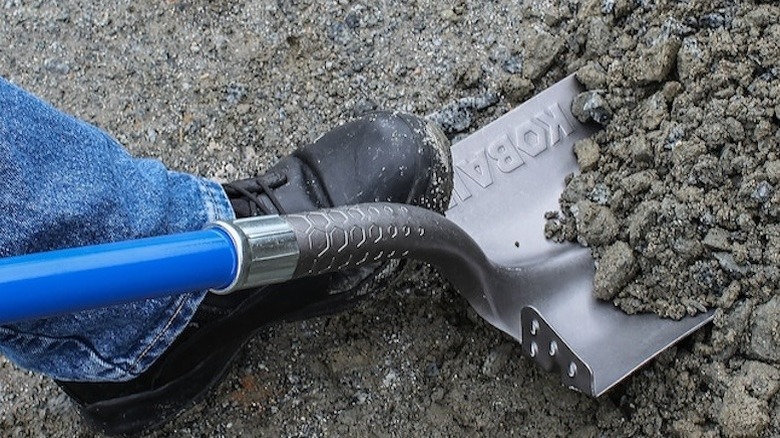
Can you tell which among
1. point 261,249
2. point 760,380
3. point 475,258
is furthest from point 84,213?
point 760,380

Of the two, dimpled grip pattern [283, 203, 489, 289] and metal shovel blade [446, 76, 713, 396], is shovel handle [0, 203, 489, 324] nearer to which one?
dimpled grip pattern [283, 203, 489, 289]

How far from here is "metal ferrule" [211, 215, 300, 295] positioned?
3.30 ft

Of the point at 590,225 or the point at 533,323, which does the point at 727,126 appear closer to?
the point at 590,225

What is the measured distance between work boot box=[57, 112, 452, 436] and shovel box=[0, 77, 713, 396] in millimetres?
95

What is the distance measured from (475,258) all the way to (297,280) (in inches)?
9.5

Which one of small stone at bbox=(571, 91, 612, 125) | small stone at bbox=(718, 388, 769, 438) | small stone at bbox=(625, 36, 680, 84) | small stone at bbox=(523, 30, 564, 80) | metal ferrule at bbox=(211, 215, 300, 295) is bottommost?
small stone at bbox=(718, 388, 769, 438)

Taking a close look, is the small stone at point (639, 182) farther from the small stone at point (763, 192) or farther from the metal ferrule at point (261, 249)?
the metal ferrule at point (261, 249)

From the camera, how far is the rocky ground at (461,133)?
1330 mm

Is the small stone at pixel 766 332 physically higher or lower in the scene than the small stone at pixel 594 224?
lower

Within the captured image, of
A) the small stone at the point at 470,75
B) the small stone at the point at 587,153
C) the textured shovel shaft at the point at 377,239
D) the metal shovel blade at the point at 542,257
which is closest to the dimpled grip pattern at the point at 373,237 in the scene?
the textured shovel shaft at the point at 377,239

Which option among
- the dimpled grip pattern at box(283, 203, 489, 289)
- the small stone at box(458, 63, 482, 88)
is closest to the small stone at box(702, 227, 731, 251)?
the dimpled grip pattern at box(283, 203, 489, 289)

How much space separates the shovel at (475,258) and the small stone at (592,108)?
2 cm

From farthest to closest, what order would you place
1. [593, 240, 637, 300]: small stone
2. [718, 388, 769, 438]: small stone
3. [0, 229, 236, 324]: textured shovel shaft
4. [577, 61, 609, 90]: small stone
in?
[577, 61, 609, 90]: small stone
[593, 240, 637, 300]: small stone
[718, 388, 769, 438]: small stone
[0, 229, 236, 324]: textured shovel shaft

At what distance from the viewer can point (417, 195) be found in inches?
51.9
